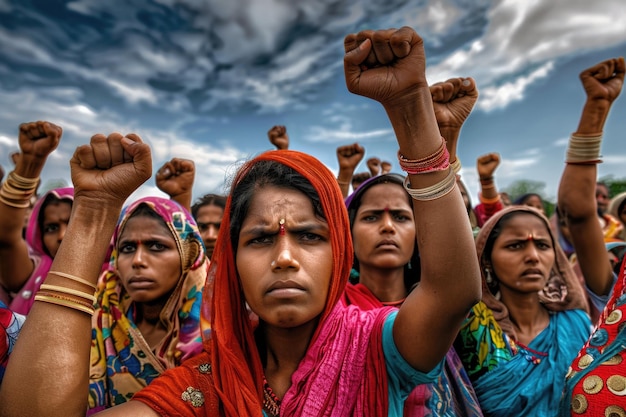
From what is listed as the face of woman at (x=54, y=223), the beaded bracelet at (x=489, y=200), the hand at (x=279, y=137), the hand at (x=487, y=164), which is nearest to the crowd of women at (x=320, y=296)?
the face of woman at (x=54, y=223)

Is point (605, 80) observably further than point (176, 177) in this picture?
No

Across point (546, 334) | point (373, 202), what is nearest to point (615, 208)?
point (546, 334)

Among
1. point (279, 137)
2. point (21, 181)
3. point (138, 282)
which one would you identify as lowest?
point (138, 282)

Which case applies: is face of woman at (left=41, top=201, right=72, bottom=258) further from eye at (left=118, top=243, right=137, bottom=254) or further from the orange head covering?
the orange head covering

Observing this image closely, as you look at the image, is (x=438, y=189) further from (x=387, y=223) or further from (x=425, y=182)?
(x=387, y=223)

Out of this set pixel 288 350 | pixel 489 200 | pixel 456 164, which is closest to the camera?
pixel 288 350

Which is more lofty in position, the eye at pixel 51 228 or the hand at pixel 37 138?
the hand at pixel 37 138

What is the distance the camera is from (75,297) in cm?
134

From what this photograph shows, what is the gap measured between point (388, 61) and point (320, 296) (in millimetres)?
885

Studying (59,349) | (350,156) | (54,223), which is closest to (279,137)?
(350,156)

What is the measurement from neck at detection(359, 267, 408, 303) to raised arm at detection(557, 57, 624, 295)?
4.06 feet

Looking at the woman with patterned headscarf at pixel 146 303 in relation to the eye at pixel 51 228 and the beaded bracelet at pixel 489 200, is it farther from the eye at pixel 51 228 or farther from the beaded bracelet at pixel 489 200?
the beaded bracelet at pixel 489 200

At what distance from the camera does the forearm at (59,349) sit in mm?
1249

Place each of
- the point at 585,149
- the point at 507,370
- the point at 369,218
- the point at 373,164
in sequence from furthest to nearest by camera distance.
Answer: the point at 373,164 < the point at 369,218 < the point at 585,149 < the point at 507,370
